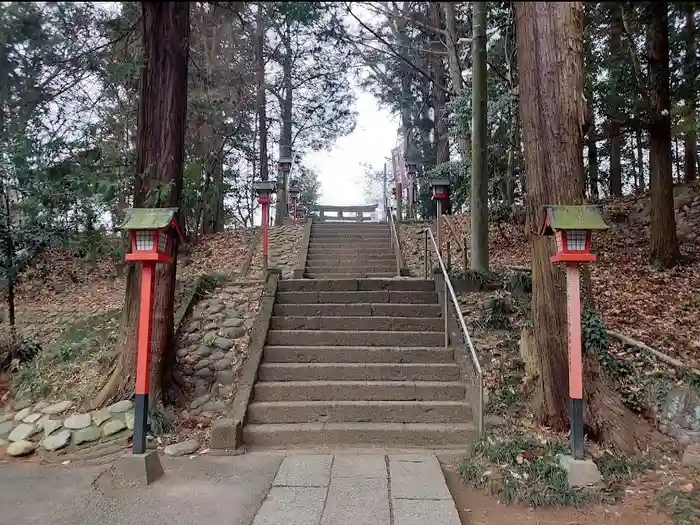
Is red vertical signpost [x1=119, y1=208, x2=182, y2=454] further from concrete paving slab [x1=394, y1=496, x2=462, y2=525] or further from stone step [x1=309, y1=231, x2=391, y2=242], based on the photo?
stone step [x1=309, y1=231, x2=391, y2=242]

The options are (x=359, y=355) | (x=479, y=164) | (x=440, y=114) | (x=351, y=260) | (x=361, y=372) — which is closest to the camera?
(x=361, y=372)

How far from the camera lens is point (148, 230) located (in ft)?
12.1

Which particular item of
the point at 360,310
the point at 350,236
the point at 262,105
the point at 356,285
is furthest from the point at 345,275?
the point at 262,105

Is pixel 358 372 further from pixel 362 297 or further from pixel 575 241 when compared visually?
pixel 575 241

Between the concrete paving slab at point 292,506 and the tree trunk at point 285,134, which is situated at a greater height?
the tree trunk at point 285,134

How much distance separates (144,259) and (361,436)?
2426 mm

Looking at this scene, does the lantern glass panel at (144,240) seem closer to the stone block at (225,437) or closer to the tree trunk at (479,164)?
the stone block at (225,437)

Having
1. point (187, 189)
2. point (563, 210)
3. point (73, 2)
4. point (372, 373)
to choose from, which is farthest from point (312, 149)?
point (73, 2)

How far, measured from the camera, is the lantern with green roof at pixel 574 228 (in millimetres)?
3414

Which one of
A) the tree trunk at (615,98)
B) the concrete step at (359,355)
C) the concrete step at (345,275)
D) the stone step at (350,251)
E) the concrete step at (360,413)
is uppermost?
the tree trunk at (615,98)

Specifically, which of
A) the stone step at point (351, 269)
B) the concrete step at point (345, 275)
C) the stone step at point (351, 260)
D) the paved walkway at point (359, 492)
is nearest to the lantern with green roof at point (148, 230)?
the paved walkway at point (359, 492)

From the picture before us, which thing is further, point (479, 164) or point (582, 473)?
point (479, 164)

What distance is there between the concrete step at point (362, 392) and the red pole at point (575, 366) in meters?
1.44

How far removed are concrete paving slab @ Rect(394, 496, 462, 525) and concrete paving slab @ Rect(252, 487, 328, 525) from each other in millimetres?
507
